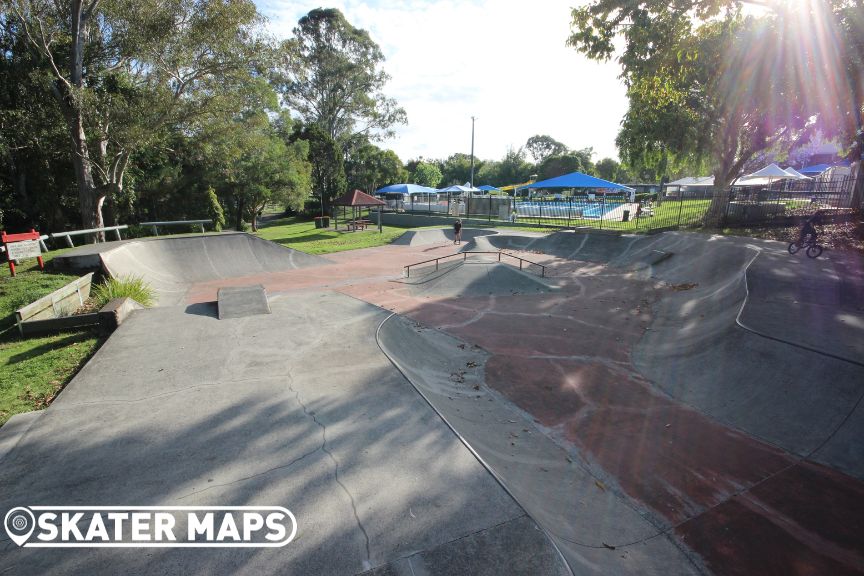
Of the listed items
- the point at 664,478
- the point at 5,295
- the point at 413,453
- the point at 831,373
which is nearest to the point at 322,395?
the point at 413,453

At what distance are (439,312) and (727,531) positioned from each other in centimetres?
772

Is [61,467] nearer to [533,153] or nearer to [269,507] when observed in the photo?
[269,507]

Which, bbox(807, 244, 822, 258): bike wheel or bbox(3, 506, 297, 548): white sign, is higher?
bbox(807, 244, 822, 258): bike wheel

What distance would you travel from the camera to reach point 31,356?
22.3ft

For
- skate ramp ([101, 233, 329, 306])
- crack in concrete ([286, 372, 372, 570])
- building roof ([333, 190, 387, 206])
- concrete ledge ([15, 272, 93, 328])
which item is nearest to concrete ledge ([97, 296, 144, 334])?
concrete ledge ([15, 272, 93, 328])

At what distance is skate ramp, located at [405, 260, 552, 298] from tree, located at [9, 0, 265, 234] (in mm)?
13965

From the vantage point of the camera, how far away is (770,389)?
5805 mm

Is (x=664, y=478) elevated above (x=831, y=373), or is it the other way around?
(x=831, y=373)

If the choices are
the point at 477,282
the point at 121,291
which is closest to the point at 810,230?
the point at 477,282

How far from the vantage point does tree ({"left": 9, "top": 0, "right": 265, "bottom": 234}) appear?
54.3ft

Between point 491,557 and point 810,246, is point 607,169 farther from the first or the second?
point 491,557

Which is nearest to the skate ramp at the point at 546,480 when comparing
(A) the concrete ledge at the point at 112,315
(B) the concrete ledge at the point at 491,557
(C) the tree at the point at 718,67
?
(B) the concrete ledge at the point at 491,557

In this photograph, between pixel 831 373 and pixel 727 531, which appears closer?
pixel 727 531

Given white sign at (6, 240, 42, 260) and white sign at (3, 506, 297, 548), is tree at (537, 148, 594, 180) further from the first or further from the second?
white sign at (3, 506, 297, 548)
